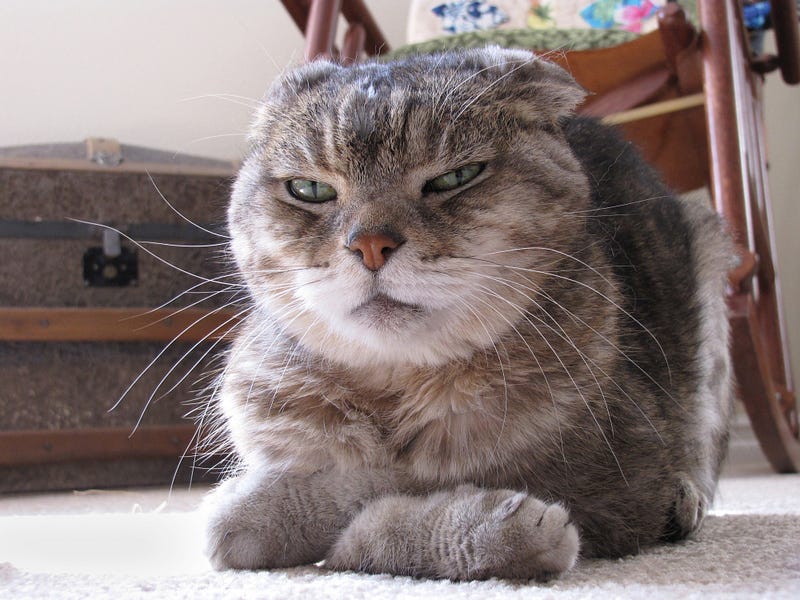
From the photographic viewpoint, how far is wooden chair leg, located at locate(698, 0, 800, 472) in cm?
163

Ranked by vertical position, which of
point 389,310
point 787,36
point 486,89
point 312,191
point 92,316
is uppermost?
point 787,36

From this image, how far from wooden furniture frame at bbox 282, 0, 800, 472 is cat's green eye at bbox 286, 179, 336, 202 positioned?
0.53 metres

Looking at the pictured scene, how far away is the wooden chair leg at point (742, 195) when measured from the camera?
1629mm

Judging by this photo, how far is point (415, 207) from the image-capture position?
0.82 m

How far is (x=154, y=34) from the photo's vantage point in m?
2.56

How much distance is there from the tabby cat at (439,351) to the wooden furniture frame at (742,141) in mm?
541

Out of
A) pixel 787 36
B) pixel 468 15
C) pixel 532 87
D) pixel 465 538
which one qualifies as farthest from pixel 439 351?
pixel 468 15

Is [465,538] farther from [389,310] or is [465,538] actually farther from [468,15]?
[468,15]

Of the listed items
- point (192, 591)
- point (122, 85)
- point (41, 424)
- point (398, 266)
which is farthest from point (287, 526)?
point (122, 85)

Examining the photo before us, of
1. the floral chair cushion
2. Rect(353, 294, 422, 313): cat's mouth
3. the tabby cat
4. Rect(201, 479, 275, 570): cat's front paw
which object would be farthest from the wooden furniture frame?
Rect(201, 479, 275, 570): cat's front paw

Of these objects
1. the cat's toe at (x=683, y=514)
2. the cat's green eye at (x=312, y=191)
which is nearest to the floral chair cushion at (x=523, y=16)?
the cat's green eye at (x=312, y=191)

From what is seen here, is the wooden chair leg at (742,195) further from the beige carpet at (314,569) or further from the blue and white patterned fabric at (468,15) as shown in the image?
the blue and white patterned fabric at (468,15)

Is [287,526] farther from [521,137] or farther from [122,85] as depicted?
[122,85]

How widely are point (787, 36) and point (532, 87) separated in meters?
1.31
